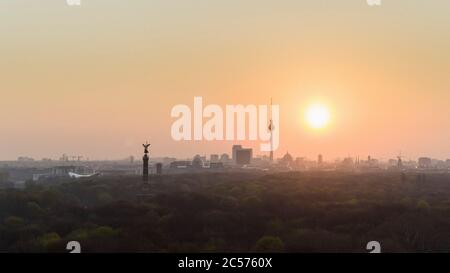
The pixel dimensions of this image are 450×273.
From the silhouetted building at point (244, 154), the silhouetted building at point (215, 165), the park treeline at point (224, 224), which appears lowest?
the park treeline at point (224, 224)

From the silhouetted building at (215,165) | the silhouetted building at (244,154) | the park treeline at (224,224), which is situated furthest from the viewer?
the silhouetted building at (215,165)

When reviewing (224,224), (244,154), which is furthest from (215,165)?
(224,224)

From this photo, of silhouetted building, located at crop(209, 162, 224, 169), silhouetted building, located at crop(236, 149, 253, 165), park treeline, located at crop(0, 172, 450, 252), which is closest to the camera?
park treeline, located at crop(0, 172, 450, 252)

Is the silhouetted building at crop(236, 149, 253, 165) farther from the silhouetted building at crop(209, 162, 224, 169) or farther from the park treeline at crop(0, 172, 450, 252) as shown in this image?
the silhouetted building at crop(209, 162, 224, 169)

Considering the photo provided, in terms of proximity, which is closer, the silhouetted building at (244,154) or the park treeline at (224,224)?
the park treeline at (224,224)

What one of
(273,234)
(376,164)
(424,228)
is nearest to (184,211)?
(273,234)

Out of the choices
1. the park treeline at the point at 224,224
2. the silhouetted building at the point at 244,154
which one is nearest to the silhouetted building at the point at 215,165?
the silhouetted building at the point at 244,154

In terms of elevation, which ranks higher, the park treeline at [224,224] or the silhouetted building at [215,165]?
the silhouetted building at [215,165]

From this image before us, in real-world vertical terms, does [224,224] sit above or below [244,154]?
below

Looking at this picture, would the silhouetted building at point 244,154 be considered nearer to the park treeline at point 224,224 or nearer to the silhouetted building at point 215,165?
the park treeline at point 224,224

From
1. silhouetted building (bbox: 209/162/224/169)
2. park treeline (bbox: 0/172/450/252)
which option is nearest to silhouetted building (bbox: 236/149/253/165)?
park treeline (bbox: 0/172/450/252)

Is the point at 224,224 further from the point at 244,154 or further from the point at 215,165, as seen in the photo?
the point at 215,165
